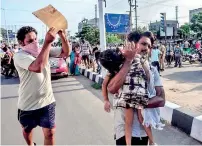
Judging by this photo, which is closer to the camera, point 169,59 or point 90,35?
point 169,59

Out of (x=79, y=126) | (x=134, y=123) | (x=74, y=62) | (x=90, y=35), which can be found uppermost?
(x=90, y=35)

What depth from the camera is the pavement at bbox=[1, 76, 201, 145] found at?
149 inches

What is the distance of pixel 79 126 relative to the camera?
4.42m

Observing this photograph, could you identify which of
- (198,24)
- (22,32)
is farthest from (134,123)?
(198,24)

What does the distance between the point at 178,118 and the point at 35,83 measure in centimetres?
257

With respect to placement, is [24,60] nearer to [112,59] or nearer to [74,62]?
[112,59]

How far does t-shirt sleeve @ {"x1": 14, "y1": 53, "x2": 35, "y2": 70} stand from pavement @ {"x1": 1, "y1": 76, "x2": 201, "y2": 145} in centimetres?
167

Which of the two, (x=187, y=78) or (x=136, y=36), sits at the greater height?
(x=136, y=36)

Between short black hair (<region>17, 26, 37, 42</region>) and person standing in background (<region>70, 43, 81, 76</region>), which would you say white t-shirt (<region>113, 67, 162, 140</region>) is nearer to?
short black hair (<region>17, 26, 37, 42</region>)

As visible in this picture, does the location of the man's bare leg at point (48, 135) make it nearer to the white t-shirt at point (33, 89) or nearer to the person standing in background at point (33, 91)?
the person standing in background at point (33, 91)

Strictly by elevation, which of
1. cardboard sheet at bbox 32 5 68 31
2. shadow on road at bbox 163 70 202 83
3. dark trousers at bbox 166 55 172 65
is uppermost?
cardboard sheet at bbox 32 5 68 31

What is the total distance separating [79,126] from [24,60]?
2.25 meters

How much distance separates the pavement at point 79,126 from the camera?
378 centimetres

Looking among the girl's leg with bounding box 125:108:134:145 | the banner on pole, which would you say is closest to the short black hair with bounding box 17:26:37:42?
the girl's leg with bounding box 125:108:134:145
